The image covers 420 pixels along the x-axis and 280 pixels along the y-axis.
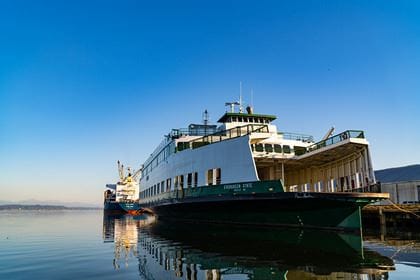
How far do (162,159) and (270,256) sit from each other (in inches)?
839

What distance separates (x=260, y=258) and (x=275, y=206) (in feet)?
23.5

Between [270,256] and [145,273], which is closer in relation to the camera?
[145,273]

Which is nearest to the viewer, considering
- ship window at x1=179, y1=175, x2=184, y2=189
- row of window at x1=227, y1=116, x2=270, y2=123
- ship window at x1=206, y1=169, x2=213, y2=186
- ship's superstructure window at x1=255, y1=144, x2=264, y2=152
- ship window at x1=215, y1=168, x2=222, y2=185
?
ship window at x1=215, y1=168, x2=222, y2=185

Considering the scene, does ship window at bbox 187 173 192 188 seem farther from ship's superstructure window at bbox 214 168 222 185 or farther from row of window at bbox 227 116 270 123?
row of window at bbox 227 116 270 123

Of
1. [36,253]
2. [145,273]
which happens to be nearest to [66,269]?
[145,273]

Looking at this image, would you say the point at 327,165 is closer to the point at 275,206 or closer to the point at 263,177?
the point at 263,177

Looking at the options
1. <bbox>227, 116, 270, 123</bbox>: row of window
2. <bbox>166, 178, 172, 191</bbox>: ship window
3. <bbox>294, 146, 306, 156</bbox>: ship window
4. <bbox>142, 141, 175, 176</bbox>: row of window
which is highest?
<bbox>227, 116, 270, 123</bbox>: row of window

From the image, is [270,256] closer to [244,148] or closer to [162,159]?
[244,148]

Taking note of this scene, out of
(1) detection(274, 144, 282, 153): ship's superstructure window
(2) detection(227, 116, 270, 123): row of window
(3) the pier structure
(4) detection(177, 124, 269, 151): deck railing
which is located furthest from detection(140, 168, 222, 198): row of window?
(2) detection(227, 116, 270, 123): row of window

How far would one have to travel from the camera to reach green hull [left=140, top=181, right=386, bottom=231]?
575 inches

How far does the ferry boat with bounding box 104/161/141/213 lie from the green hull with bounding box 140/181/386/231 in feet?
125

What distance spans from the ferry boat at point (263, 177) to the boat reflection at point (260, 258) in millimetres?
1839

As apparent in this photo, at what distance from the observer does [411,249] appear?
11.6m

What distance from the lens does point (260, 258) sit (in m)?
9.24
